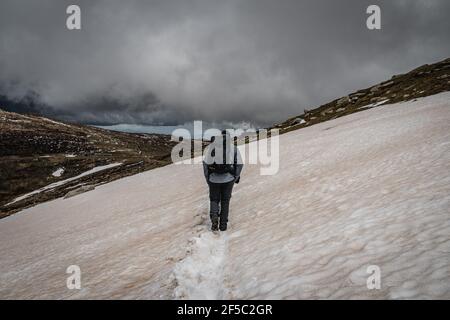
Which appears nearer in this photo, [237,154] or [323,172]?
[237,154]

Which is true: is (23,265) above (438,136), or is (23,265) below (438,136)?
below

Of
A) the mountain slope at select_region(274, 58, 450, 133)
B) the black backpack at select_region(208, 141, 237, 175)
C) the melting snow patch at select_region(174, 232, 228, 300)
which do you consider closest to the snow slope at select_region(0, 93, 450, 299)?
the melting snow patch at select_region(174, 232, 228, 300)

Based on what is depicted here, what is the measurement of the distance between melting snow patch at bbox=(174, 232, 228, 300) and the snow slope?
0.11ft

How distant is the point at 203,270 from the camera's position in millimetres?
7805

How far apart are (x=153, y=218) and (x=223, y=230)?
633cm

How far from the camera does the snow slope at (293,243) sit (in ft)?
18.5

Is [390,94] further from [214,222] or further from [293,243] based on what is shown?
[293,243]

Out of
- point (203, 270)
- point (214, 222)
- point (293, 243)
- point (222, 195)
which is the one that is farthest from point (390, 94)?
point (203, 270)

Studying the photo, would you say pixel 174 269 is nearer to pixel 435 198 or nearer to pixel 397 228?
pixel 397 228

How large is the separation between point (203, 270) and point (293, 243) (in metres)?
2.62

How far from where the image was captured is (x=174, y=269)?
7.73 metres

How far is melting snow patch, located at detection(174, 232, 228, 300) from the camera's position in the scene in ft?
21.6
